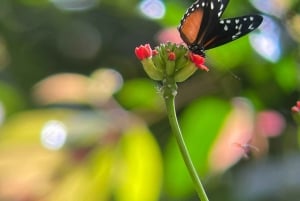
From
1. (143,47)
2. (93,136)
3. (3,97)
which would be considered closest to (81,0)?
(3,97)

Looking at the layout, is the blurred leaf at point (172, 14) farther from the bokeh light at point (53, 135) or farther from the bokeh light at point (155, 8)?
the bokeh light at point (53, 135)

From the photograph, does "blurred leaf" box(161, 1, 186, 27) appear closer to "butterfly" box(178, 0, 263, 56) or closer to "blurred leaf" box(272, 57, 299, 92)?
"blurred leaf" box(272, 57, 299, 92)

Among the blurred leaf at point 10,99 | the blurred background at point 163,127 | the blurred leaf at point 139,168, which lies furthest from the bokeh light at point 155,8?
the blurred leaf at point 10,99

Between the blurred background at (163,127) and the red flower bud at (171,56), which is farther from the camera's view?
the blurred background at (163,127)

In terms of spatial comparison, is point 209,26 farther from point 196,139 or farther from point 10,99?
point 10,99

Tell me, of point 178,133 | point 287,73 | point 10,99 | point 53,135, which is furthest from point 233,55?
point 178,133

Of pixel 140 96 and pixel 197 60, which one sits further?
pixel 140 96
